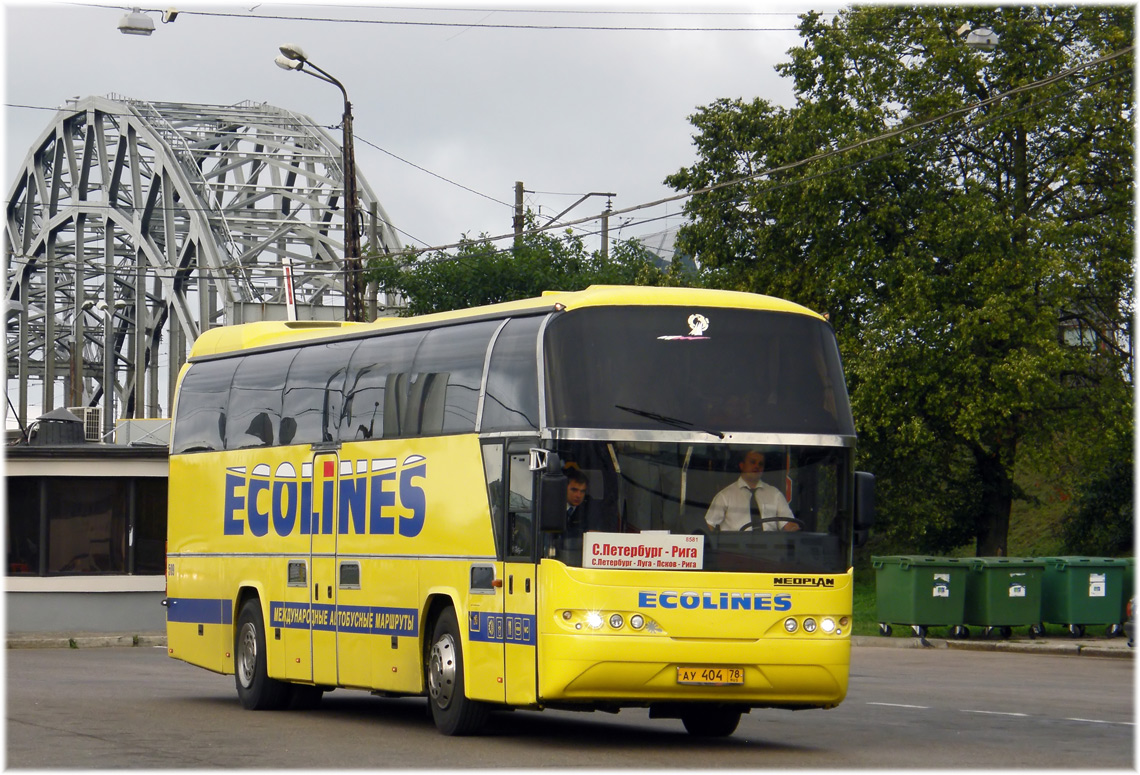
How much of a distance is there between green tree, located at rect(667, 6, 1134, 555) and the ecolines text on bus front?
21.2 metres

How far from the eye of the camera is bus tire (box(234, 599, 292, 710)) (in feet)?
56.0

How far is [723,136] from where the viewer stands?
4212 cm

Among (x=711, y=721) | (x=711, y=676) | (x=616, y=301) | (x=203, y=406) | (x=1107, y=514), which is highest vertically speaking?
(x=616, y=301)

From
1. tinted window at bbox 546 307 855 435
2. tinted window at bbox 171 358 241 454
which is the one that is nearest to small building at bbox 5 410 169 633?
tinted window at bbox 171 358 241 454

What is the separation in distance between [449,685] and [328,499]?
2767 mm

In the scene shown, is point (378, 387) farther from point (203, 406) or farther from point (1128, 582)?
point (1128, 582)

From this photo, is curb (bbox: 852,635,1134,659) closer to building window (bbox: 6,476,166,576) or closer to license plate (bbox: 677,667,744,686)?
building window (bbox: 6,476,166,576)

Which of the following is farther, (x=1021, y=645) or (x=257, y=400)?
(x=1021, y=645)

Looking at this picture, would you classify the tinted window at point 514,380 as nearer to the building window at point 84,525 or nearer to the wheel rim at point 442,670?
the wheel rim at point 442,670

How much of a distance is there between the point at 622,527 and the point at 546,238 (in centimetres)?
4985

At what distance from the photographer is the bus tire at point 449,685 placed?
13.7 meters

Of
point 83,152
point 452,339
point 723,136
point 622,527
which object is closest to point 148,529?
point 723,136

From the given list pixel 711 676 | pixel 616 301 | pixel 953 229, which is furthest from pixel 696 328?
pixel 953 229

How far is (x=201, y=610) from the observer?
60.8 feet
